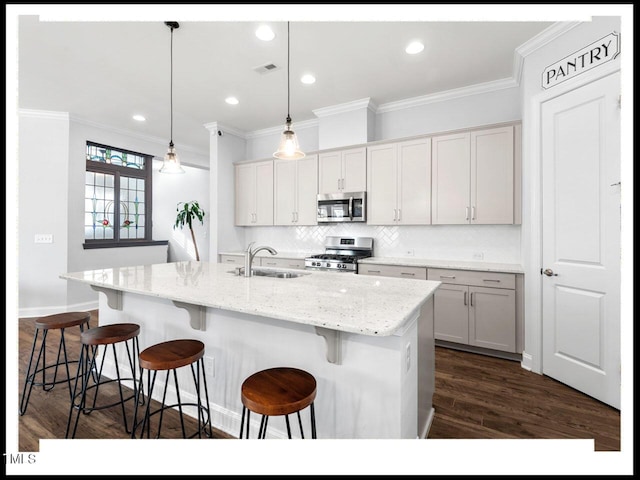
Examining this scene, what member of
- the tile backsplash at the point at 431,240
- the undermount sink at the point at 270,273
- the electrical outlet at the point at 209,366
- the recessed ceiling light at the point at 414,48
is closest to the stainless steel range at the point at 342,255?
the tile backsplash at the point at 431,240

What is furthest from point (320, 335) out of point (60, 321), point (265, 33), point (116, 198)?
point (116, 198)

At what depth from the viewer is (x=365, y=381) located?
5.09 feet

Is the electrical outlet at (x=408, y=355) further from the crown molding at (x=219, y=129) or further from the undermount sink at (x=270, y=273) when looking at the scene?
the crown molding at (x=219, y=129)

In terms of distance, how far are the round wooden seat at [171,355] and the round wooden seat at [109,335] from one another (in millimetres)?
390

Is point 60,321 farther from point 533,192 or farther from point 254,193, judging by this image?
point 533,192

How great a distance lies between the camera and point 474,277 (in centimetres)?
324

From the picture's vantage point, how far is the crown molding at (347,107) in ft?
13.5

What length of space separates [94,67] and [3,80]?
106 inches

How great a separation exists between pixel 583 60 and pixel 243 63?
9.52ft

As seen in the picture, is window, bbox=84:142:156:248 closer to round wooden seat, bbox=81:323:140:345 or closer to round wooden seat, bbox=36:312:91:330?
round wooden seat, bbox=36:312:91:330

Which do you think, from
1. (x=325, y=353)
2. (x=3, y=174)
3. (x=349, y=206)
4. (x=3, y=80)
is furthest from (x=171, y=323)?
(x=349, y=206)

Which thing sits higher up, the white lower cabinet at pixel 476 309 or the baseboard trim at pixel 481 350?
the white lower cabinet at pixel 476 309

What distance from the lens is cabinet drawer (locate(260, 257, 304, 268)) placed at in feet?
14.5

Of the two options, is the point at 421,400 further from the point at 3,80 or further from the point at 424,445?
the point at 3,80
